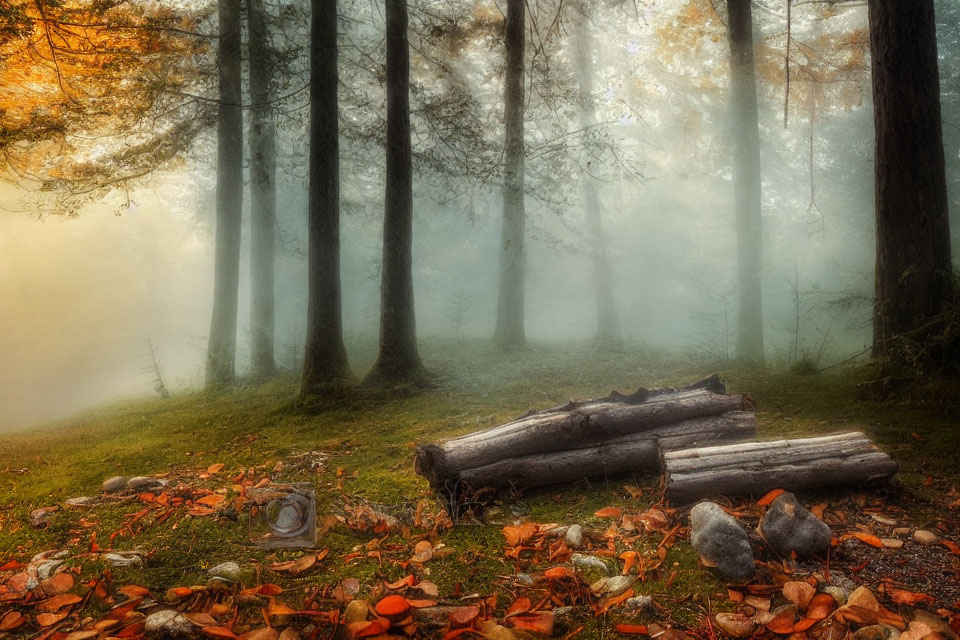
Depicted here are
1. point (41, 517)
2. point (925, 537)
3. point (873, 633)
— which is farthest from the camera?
point (41, 517)

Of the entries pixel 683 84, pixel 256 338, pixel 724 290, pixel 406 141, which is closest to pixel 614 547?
pixel 406 141

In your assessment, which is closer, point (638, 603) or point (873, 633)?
point (873, 633)

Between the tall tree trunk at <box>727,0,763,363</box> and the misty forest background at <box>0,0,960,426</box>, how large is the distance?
54 mm

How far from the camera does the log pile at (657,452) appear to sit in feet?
10.4

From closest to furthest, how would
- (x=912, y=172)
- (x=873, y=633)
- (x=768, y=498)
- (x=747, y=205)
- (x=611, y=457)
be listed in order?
(x=873, y=633)
(x=768, y=498)
(x=611, y=457)
(x=912, y=172)
(x=747, y=205)

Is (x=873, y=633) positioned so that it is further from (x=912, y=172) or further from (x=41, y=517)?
(x=912, y=172)

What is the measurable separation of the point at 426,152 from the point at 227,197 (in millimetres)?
5044

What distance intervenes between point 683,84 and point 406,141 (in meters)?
13.2

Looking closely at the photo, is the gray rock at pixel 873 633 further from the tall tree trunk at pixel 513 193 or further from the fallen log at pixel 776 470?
the tall tree trunk at pixel 513 193

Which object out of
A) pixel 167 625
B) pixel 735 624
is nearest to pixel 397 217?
pixel 167 625

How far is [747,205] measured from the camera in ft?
40.2

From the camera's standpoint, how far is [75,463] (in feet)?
17.4

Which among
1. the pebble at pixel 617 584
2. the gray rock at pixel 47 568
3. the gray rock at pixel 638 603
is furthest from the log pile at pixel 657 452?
the gray rock at pixel 47 568

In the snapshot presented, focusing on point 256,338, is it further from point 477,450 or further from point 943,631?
point 943,631
